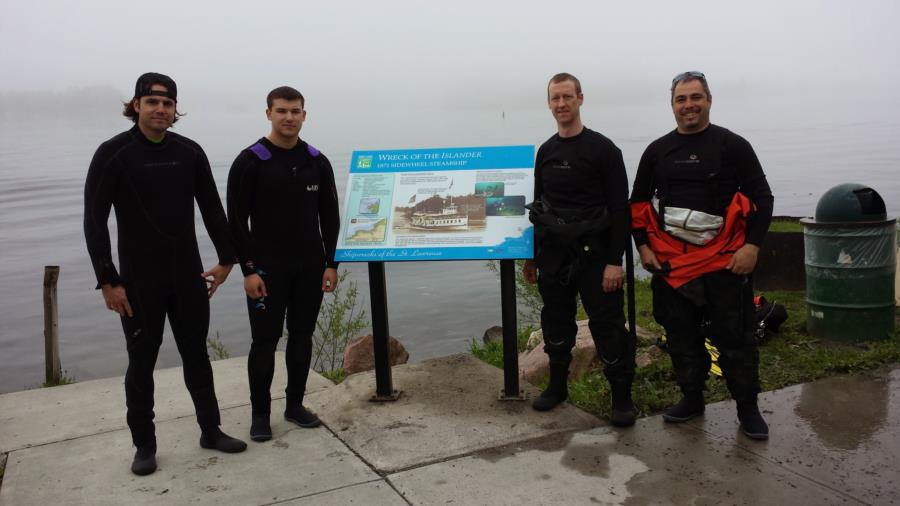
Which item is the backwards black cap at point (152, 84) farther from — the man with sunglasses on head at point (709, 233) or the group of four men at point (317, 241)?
the man with sunglasses on head at point (709, 233)

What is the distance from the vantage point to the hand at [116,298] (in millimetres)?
4180

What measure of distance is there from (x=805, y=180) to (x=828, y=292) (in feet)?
192

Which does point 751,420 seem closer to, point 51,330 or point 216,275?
point 216,275

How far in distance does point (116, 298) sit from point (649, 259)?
9.94 ft

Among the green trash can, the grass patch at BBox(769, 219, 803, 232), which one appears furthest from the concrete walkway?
the grass patch at BBox(769, 219, 803, 232)

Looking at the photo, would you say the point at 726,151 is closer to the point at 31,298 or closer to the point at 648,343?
the point at 648,343

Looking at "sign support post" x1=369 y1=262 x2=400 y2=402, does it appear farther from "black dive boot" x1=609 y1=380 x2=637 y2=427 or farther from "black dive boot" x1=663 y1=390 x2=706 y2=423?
"black dive boot" x1=663 y1=390 x2=706 y2=423

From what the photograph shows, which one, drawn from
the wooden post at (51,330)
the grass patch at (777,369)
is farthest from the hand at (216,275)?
the wooden post at (51,330)

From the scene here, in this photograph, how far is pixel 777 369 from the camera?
5.73 m

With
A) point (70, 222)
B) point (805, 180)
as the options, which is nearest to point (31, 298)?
point (70, 222)

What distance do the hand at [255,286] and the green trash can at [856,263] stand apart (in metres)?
4.42

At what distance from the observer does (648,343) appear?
6605mm

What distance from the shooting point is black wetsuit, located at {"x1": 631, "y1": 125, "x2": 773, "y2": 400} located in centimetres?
443

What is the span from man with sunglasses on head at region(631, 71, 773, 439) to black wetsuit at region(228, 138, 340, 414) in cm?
202
